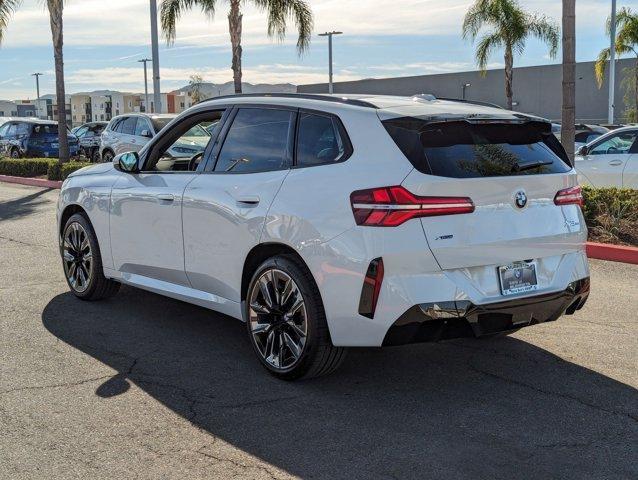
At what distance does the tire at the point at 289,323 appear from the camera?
473cm

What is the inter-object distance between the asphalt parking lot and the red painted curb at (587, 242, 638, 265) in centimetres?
253

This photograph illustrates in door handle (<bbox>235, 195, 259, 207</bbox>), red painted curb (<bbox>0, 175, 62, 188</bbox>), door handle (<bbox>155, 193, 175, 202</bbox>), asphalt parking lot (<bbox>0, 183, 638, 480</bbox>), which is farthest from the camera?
red painted curb (<bbox>0, 175, 62, 188</bbox>)

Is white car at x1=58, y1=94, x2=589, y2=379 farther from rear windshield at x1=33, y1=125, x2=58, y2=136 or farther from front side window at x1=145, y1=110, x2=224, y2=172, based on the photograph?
rear windshield at x1=33, y1=125, x2=58, y2=136

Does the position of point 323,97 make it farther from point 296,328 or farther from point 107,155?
point 107,155

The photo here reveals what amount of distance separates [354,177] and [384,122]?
1.29ft

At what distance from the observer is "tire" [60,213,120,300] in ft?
22.6

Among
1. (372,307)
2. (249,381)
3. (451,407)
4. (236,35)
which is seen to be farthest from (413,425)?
(236,35)

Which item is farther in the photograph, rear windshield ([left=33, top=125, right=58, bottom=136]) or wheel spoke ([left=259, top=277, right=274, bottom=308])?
rear windshield ([left=33, top=125, right=58, bottom=136])

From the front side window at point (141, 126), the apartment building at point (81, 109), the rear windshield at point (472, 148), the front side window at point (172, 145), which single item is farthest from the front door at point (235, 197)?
the apartment building at point (81, 109)

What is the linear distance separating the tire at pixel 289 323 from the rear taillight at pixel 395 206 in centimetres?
60

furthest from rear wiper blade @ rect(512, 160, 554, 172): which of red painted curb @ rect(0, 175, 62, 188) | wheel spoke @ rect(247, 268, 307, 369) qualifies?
red painted curb @ rect(0, 175, 62, 188)

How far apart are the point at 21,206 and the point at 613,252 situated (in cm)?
1120

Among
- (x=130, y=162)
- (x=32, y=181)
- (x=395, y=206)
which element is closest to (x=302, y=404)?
(x=395, y=206)

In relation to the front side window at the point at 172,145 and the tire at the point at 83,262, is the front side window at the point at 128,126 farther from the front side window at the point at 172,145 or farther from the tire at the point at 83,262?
the front side window at the point at 172,145
